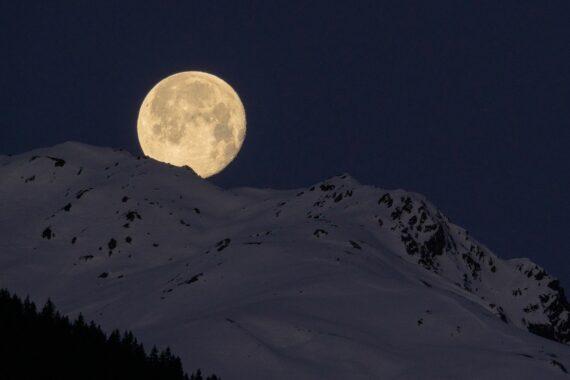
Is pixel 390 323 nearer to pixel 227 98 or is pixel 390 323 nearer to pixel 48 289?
pixel 48 289

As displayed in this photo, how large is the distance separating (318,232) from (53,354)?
2844 inches

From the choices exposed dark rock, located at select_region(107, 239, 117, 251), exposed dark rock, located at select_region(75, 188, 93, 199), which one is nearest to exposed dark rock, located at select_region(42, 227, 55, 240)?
exposed dark rock, located at select_region(107, 239, 117, 251)

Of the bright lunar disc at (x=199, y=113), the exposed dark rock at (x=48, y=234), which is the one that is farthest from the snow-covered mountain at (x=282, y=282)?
Result: the bright lunar disc at (x=199, y=113)

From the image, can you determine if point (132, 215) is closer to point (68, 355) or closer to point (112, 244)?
point (112, 244)

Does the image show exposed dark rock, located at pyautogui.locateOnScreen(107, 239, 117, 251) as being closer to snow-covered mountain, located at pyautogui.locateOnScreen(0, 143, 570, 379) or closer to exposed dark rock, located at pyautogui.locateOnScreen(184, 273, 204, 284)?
snow-covered mountain, located at pyautogui.locateOnScreen(0, 143, 570, 379)

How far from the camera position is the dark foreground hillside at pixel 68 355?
67.6 meters

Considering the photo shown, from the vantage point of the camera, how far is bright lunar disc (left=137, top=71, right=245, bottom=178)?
168875mm

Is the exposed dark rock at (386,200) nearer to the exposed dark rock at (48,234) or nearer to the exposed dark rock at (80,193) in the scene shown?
the exposed dark rock at (80,193)

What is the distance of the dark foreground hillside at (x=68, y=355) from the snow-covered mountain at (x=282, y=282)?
7011 mm

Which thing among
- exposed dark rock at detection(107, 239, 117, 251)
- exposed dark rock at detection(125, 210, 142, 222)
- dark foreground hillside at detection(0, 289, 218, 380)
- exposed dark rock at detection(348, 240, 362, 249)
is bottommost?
dark foreground hillside at detection(0, 289, 218, 380)

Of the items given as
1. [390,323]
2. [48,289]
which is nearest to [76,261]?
[48,289]

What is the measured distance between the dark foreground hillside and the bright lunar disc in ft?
308

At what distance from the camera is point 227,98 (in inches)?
6683

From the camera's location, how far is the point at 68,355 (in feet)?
232
